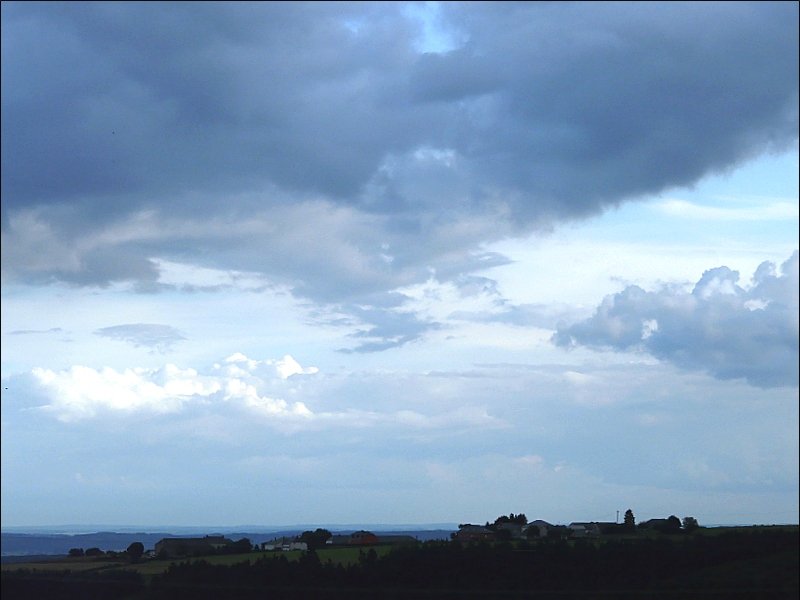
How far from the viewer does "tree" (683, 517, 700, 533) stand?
40.5 meters

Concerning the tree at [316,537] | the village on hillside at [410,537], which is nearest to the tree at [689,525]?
the village on hillside at [410,537]

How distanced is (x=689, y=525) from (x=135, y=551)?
20.8 metres

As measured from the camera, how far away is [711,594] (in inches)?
1207

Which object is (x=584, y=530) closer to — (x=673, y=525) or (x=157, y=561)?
(x=673, y=525)

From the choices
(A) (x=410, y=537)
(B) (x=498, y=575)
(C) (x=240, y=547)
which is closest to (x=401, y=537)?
(A) (x=410, y=537)

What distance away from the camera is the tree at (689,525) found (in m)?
40.5

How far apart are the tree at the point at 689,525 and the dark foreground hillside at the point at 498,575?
11.9ft

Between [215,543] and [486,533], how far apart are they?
10.9 m

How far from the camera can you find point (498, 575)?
3450 cm

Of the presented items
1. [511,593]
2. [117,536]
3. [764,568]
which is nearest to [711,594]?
[764,568]

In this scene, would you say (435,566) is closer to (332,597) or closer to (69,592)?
(332,597)

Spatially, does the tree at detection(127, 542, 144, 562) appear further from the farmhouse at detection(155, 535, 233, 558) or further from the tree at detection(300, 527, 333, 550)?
the tree at detection(300, 527, 333, 550)

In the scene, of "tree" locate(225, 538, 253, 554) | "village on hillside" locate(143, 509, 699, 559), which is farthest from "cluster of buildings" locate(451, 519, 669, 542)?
"tree" locate(225, 538, 253, 554)

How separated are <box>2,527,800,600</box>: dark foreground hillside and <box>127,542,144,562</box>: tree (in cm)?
407
